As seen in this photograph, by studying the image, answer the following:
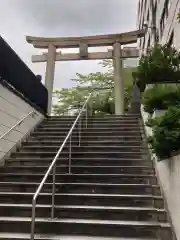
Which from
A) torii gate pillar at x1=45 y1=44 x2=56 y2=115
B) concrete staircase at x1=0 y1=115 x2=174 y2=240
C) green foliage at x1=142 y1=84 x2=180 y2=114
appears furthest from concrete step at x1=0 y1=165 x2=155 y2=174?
torii gate pillar at x1=45 y1=44 x2=56 y2=115

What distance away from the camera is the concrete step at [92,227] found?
14.4 ft

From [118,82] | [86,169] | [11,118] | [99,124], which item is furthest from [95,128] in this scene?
[118,82]

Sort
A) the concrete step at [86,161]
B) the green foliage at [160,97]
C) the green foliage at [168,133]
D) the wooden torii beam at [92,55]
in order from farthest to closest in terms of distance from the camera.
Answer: the wooden torii beam at [92,55], the concrete step at [86,161], the green foliage at [160,97], the green foliage at [168,133]

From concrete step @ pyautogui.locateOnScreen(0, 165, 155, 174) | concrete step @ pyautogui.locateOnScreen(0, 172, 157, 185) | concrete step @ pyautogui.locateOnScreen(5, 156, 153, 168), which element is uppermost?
concrete step @ pyautogui.locateOnScreen(5, 156, 153, 168)

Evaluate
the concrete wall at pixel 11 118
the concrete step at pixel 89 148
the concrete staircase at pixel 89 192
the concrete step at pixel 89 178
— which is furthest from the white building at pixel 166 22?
the concrete step at pixel 89 178

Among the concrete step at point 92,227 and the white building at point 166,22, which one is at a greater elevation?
the white building at point 166,22

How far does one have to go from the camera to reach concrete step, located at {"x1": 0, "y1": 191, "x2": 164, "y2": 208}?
16.9ft

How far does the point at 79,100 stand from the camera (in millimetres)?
22359

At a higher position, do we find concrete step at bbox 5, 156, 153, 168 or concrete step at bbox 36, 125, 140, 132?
concrete step at bbox 36, 125, 140, 132

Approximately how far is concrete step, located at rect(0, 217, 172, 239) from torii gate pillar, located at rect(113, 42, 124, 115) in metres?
10.8

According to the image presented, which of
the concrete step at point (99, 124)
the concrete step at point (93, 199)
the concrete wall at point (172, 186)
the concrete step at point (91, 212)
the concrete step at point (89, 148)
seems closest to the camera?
the concrete wall at point (172, 186)

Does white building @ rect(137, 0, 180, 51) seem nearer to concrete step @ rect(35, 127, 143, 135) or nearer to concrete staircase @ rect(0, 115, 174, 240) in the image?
concrete step @ rect(35, 127, 143, 135)

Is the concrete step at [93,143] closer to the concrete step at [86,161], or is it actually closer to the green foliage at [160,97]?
the concrete step at [86,161]

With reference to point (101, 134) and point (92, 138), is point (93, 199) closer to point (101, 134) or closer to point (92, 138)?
point (92, 138)
